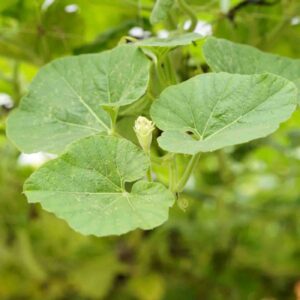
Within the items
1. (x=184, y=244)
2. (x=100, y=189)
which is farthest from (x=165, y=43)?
(x=184, y=244)

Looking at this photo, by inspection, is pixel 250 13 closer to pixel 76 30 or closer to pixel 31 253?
pixel 76 30

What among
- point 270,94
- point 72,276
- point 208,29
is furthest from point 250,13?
point 72,276

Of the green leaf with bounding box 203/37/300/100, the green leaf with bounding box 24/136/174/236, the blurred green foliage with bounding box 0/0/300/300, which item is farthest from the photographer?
the blurred green foliage with bounding box 0/0/300/300

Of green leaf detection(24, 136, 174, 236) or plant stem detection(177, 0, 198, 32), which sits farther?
plant stem detection(177, 0, 198, 32)

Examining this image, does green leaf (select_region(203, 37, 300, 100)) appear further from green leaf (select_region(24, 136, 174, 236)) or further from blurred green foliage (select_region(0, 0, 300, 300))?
blurred green foliage (select_region(0, 0, 300, 300))

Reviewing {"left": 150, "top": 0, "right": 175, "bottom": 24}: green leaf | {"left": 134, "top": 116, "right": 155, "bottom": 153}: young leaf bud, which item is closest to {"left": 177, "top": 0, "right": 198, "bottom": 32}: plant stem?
{"left": 150, "top": 0, "right": 175, "bottom": 24}: green leaf

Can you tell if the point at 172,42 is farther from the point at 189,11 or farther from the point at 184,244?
the point at 184,244

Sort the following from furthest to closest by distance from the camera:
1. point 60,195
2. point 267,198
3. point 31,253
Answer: point 267,198, point 31,253, point 60,195

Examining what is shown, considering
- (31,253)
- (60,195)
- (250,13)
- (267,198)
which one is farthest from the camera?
(267,198)

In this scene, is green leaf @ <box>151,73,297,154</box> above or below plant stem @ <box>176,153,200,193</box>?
above
